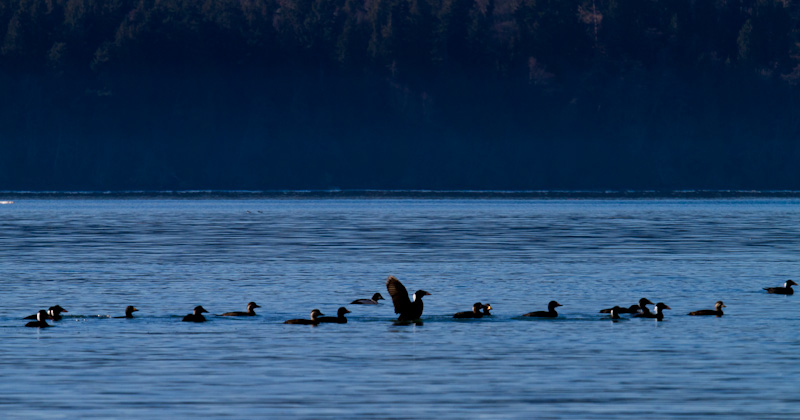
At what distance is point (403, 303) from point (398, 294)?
1.01ft

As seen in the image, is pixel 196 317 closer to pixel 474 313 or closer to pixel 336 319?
pixel 336 319

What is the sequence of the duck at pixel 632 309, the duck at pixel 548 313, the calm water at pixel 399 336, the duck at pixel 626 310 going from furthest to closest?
the duck at pixel 632 309
the duck at pixel 626 310
the duck at pixel 548 313
the calm water at pixel 399 336

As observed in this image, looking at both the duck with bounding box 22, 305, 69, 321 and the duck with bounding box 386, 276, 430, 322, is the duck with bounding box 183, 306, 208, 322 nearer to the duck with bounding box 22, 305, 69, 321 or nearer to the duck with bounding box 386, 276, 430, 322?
the duck with bounding box 22, 305, 69, 321

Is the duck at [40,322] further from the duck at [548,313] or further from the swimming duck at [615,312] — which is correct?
the swimming duck at [615,312]

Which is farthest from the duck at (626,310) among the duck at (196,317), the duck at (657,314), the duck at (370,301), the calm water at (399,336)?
the duck at (196,317)

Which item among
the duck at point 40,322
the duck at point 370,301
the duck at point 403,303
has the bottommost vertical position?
the duck at point 370,301

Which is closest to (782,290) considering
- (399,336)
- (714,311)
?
(714,311)

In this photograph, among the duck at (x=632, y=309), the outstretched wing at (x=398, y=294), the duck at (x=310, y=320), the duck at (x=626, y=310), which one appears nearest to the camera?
the outstretched wing at (x=398, y=294)

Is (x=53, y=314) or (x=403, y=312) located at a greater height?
(x=403, y=312)

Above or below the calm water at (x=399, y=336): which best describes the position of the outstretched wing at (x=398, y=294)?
above

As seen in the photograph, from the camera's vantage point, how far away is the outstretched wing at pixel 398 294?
33.0 m

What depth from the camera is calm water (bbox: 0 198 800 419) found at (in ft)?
75.8

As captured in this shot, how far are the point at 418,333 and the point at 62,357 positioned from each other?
8027mm

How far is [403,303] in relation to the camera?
33.6 metres
